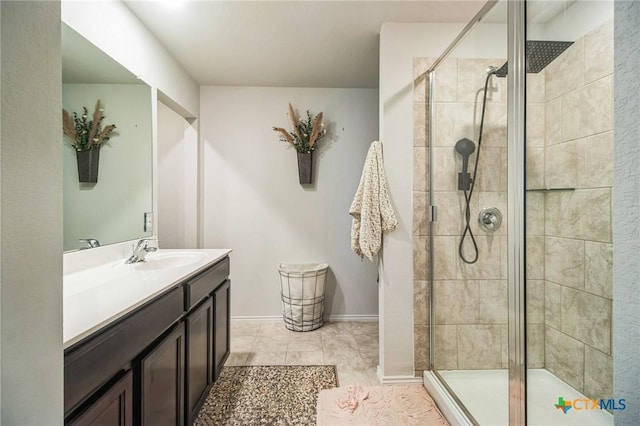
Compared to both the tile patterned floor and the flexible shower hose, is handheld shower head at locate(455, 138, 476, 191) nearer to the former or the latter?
the flexible shower hose

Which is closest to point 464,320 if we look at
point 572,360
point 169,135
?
point 572,360

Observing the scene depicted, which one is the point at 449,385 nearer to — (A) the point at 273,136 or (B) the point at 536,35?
(B) the point at 536,35

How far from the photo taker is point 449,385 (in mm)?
1795

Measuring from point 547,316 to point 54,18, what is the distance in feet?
5.99

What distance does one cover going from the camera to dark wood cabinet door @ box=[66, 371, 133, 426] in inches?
32.1

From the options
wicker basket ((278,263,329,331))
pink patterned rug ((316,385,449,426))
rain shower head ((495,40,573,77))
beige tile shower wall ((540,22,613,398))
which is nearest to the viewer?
beige tile shower wall ((540,22,613,398))

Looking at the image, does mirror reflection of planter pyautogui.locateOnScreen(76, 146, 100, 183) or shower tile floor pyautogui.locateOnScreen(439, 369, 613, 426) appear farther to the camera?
mirror reflection of planter pyautogui.locateOnScreen(76, 146, 100, 183)

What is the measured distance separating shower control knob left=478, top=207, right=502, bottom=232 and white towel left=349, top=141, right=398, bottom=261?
561mm

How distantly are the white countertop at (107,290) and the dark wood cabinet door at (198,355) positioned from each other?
26 centimetres

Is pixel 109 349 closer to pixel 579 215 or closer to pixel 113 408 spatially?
pixel 113 408

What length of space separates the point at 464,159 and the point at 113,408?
6.52ft

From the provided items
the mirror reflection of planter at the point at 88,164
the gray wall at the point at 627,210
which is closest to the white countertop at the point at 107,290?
the mirror reflection of planter at the point at 88,164

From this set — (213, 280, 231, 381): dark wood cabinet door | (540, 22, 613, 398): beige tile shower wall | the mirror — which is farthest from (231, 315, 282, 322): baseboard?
(540, 22, 613, 398): beige tile shower wall


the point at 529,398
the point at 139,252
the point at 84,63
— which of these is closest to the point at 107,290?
the point at 139,252
